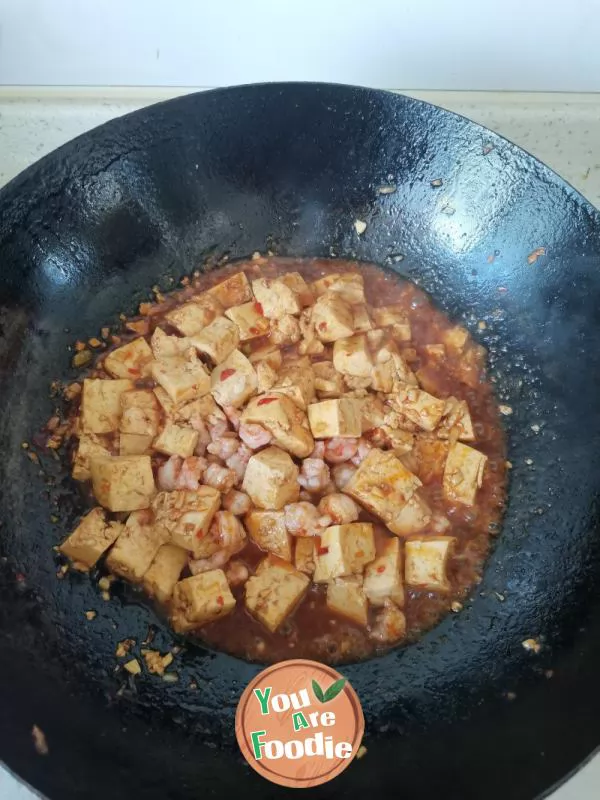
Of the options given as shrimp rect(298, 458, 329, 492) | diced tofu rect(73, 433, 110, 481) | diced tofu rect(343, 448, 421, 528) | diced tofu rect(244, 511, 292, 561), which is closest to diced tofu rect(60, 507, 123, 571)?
diced tofu rect(73, 433, 110, 481)

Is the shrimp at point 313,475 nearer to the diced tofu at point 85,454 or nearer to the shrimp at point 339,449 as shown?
the shrimp at point 339,449

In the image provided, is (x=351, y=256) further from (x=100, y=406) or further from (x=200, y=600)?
A: (x=200, y=600)

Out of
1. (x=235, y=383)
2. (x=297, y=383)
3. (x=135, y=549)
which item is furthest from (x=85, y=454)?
(x=297, y=383)

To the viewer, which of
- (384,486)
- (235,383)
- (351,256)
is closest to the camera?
(384,486)

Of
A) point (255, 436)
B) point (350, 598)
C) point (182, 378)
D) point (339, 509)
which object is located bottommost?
point (350, 598)

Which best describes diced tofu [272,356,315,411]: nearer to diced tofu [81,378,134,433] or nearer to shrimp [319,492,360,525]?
shrimp [319,492,360,525]

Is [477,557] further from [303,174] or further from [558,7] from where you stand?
[558,7]

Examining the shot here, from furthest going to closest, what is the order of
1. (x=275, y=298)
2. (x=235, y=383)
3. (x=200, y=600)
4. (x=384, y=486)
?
1. (x=275, y=298)
2. (x=235, y=383)
3. (x=384, y=486)
4. (x=200, y=600)

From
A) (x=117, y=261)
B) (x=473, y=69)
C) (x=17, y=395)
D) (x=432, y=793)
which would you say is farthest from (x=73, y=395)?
(x=473, y=69)

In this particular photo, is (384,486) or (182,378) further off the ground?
(182,378)
